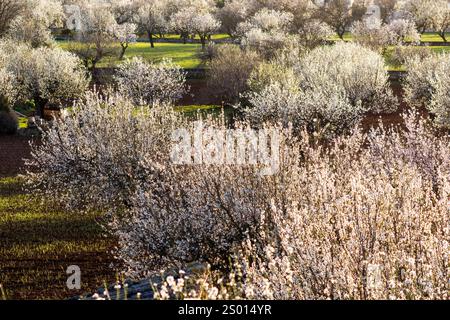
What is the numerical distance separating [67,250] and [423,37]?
3415 inches

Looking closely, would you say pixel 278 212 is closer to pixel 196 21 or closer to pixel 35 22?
pixel 35 22

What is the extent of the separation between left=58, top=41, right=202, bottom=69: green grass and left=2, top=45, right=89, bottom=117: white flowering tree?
15321 mm

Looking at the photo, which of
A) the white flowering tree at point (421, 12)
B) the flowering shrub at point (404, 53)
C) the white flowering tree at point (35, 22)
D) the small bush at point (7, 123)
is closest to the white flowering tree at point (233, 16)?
the white flowering tree at point (421, 12)

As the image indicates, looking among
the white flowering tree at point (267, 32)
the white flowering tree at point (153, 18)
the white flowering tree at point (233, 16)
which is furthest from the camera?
the white flowering tree at point (153, 18)

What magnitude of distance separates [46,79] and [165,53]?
34.8m

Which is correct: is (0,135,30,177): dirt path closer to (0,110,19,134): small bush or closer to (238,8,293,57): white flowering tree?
(0,110,19,134): small bush

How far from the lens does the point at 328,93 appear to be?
3634 centimetres

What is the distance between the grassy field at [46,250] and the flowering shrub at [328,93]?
11647mm

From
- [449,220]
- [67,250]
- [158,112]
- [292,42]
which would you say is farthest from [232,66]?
[449,220]

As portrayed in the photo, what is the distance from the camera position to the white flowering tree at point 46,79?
173 feet

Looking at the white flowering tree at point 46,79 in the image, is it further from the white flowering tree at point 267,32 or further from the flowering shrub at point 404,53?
the flowering shrub at point 404,53

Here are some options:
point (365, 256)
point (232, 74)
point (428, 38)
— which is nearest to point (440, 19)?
point (428, 38)

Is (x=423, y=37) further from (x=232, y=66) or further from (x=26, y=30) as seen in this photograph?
(x=26, y=30)

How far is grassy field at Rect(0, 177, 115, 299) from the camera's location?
17.7m
